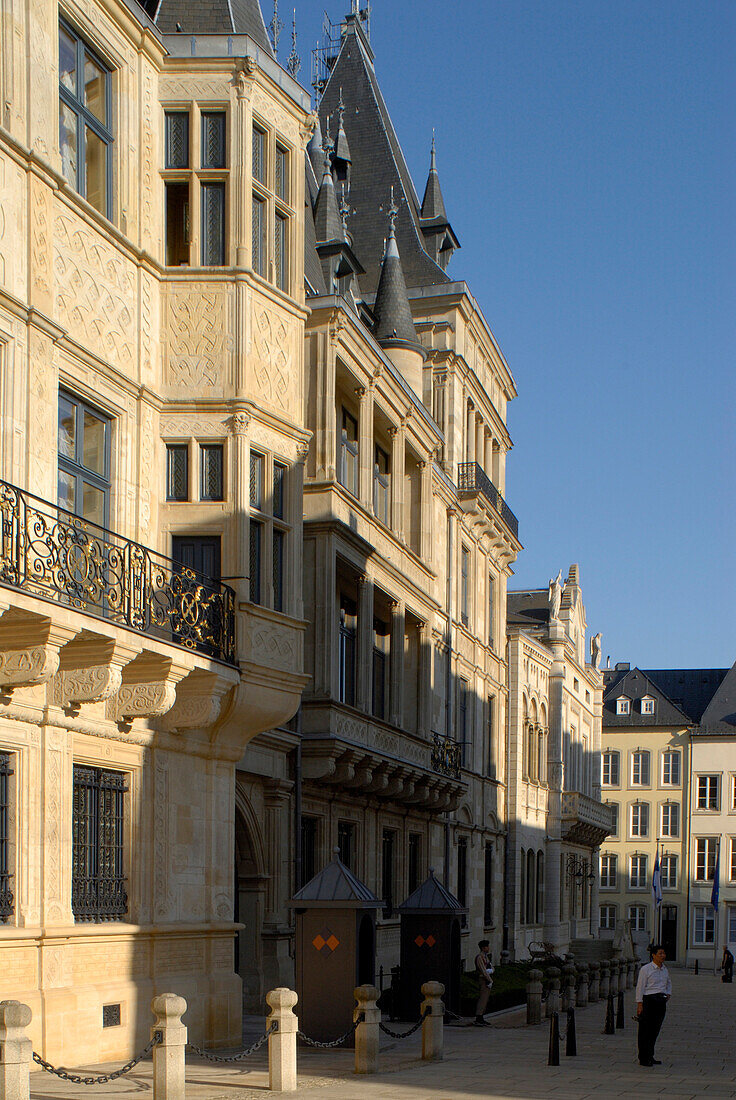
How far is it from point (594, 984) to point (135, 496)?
66.4 feet

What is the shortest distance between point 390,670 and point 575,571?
3479 centimetres

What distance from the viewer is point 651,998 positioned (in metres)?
16.7

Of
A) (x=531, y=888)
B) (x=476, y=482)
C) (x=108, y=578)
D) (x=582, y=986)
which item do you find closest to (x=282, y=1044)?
(x=108, y=578)

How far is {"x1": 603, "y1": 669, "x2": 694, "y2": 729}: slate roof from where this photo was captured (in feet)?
247

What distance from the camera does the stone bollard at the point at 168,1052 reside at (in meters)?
12.0

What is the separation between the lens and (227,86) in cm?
1722

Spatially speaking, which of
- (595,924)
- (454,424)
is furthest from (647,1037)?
(595,924)

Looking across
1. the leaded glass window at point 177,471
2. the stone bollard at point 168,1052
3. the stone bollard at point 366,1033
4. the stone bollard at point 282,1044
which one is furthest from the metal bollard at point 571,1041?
the leaded glass window at point 177,471

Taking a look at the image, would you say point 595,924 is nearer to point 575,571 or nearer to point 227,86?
point 575,571

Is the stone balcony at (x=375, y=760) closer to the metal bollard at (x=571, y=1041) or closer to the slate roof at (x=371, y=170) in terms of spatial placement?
the metal bollard at (x=571, y=1041)

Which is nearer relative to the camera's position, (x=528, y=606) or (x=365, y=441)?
(x=365, y=441)

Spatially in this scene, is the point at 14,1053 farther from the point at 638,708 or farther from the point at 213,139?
the point at 638,708

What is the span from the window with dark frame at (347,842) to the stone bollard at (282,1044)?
12.8 meters

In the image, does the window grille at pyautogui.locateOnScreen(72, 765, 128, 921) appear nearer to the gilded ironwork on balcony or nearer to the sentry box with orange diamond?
→ the sentry box with orange diamond
